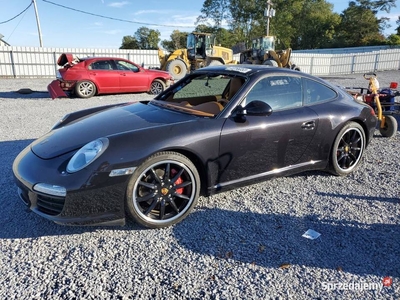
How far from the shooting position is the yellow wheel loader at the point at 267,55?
57.9 feet

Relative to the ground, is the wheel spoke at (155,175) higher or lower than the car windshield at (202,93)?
lower

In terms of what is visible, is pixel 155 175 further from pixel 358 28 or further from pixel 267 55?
pixel 358 28

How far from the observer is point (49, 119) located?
7.20 meters

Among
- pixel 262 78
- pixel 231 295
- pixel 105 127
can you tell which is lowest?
pixel 231 295

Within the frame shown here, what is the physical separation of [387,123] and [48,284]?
235 inches

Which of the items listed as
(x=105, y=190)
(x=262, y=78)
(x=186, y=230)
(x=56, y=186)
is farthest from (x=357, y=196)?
(x=56, y=186)

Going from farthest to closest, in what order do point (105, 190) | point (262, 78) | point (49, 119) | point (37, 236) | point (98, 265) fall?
point (49, 119), point (262, 78), point (37, 236), point (105, 190), point (98, 265)

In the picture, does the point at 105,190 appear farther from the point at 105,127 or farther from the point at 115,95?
the point at 115,95

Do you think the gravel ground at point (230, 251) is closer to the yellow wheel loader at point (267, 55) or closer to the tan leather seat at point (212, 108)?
the tan leather seat at point (212, 108)

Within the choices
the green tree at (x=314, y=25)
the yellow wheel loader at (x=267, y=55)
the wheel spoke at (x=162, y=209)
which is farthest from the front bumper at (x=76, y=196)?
the green tree at (x=314, y=25)

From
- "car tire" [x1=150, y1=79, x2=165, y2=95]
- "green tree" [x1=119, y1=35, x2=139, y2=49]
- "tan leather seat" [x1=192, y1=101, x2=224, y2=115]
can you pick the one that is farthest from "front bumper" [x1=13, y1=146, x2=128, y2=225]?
"green tree" [x1=119, y1=35, x2=139, y2=49]

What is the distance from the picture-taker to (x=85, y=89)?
1044 centimetres

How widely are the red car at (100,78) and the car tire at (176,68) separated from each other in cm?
531

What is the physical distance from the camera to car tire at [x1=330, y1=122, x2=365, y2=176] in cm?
382
